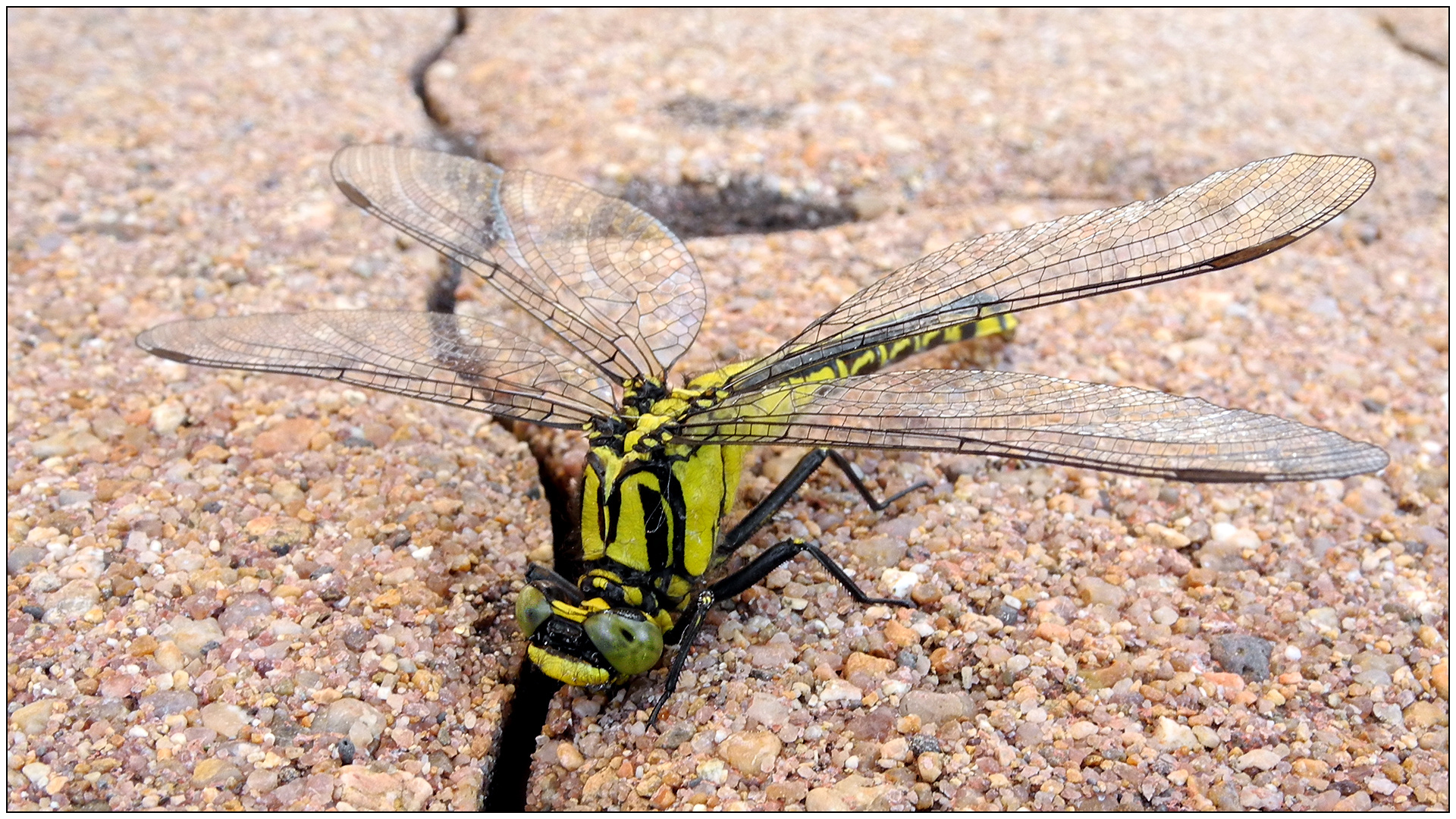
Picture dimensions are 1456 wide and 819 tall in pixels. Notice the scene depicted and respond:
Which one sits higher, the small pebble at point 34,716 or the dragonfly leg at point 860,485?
the dragonfly leg at point 860,485

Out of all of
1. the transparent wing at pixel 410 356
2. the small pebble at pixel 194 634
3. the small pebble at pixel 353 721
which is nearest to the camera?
the small pebble at pixel 353 721

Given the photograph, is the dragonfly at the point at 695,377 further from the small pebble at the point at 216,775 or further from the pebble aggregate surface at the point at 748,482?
the small pebble at the point at 216,775

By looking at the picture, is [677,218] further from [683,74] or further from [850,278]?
[683,74]

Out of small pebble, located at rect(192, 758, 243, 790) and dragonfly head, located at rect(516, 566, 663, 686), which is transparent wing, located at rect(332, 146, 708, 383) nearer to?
dragonfly head, located at rect(516, 566, 663, 686)

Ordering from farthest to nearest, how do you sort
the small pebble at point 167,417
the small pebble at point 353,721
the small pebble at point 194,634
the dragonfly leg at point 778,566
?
1. the small pebble at point 167,417
2. the dragonfly leg at point 778,566
3. the small pebble at point 194,634
4. the small pebble at point 353,721

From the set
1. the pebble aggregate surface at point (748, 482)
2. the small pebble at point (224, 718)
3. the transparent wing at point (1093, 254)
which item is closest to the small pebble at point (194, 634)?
the pebble aggregate surface at point (748, 482)

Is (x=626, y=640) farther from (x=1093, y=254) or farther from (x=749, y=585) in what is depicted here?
(x=1093, y=254)

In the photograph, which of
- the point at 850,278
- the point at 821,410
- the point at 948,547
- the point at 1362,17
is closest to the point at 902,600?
the point at 948,547

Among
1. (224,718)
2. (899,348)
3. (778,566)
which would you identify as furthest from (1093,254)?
(224,718)
